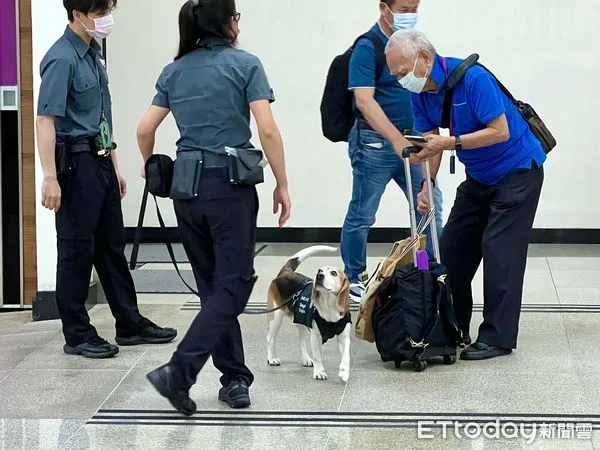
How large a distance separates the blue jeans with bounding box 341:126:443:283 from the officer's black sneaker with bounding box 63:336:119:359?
59.1 inches

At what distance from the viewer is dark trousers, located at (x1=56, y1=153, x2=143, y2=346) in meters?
5.45

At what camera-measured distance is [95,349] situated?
18.2 feet

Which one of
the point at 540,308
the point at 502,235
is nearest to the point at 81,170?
the point at 502,235

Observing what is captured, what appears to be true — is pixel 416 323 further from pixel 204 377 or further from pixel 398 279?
pixel 204 377

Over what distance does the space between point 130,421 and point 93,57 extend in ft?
6.10

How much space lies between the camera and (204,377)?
17.0ft

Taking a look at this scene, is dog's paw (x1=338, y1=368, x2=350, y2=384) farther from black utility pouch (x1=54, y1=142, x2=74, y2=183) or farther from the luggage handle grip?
black utility pouch (x1=54, y1=142, x2=74, y2=183)

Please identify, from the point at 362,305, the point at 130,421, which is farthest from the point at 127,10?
the point at 130,421

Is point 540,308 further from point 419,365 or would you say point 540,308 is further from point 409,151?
point 409,151

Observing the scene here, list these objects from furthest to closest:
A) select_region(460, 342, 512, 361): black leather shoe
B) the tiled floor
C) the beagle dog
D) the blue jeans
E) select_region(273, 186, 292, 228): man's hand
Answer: the blue jeans → select_region(460, 342, 512, 361): black leather shoe → the beagle dog → select_region(273, 186, 292, 228): man's hand → the tiled floor

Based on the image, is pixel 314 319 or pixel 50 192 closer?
pixel 314 319

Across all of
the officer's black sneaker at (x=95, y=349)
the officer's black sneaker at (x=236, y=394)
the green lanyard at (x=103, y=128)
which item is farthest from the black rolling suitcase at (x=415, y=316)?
the green lanyard at (x=103, y=128)

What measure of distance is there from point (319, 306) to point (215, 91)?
109cm

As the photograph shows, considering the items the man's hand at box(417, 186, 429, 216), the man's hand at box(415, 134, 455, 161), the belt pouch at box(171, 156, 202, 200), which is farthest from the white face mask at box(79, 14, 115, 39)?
the man's hand at box(417, 186, 429, 216)
